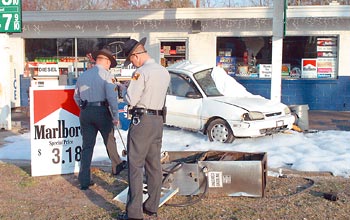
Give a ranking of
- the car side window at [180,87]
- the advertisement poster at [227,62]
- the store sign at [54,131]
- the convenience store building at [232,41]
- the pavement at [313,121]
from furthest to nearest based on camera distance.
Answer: the advertisement poster at [227,62]
the convenience store building at [232,41]
the pavement at [313,121]
the car side window at [180,87]
the store sign at [54,131]

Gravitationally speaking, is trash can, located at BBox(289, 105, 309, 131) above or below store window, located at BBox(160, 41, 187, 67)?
below

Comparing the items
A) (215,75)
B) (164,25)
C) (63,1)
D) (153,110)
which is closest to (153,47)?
(164,25)

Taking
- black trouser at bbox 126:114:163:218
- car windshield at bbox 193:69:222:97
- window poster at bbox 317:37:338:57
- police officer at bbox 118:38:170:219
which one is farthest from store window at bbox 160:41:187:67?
black trouser at bbox 126:114:163:218

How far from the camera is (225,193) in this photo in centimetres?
649

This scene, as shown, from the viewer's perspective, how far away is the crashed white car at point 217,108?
10.2 meters

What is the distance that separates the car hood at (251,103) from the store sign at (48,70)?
857 centimetres

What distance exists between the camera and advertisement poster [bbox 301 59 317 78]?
53.1 ft

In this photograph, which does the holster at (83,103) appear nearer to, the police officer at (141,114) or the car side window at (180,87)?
the police officer at (141,114)

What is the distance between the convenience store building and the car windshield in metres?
4.47

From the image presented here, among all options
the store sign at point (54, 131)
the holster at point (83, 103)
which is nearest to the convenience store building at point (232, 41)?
the store sign at point (54, 131)

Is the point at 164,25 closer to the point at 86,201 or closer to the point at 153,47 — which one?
the point at 153,47

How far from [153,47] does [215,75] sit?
5.69 m

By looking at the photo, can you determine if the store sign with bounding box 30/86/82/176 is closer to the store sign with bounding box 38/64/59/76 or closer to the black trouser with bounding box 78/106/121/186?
the black trouser with bounding box 78/106/121/186

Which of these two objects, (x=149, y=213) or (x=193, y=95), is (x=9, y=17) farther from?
(x=149, y=213)
